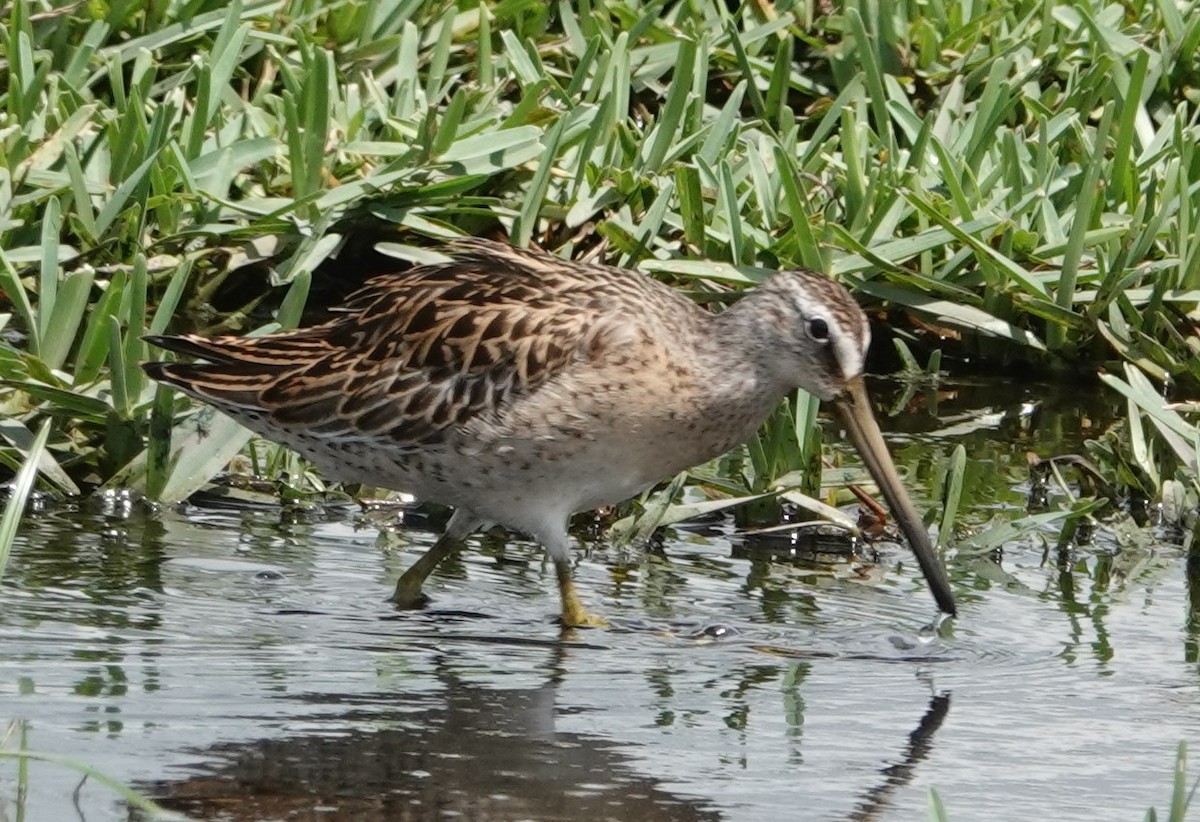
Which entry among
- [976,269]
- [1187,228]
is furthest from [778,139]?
[1187,228]

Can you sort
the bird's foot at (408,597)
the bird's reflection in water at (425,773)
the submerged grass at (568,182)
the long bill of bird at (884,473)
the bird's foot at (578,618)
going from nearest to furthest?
the bird's reflection in water at (425,773)
the bird's foot at (578,618)
the bird's foot at (408,597)
the long bill of bird at (884,473)
the submerged grass at (568,182)

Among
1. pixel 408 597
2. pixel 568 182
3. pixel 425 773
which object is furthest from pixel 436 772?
pixel 568 182

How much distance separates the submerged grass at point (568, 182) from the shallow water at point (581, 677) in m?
0.33

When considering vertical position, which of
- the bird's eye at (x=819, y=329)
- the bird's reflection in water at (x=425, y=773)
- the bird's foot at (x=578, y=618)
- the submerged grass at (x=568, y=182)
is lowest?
the bird's reflection in water at (x=425, y=773)

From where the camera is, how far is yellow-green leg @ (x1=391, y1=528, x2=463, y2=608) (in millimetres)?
5602

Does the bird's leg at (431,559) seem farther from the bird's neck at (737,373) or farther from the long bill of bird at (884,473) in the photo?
the long bill of bird at (884,473)

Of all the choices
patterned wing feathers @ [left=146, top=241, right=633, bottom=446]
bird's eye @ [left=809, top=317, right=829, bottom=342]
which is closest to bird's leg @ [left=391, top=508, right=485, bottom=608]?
patterned wing feathers @ [left=146, top=241, right=633, bottom=446]

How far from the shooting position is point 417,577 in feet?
18.5

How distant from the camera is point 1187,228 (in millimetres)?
7285

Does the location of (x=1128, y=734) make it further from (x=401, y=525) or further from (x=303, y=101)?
(x=303, y=101)

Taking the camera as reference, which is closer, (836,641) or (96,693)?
(96,693)

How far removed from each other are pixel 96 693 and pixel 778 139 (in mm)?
3808

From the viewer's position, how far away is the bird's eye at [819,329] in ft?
18.6

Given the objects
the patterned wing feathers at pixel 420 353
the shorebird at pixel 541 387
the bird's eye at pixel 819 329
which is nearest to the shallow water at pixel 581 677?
the shorebird at pixel 541 387
